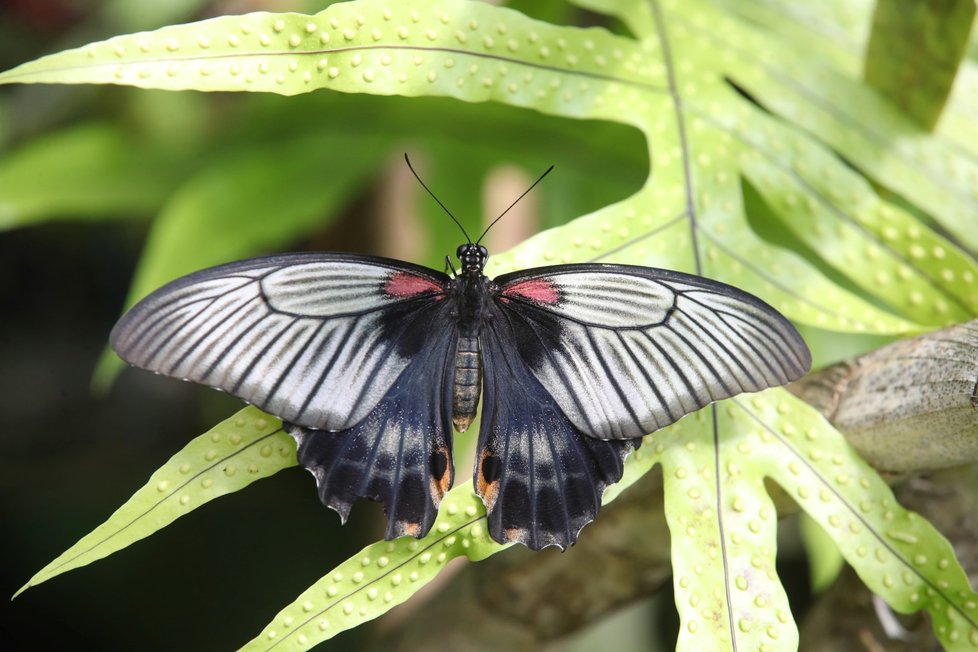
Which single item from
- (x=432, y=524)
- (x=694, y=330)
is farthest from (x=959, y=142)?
(x=432, y=524)

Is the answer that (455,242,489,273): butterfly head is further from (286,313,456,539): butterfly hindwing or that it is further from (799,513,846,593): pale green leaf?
(799,513,846,593): pale green leaf

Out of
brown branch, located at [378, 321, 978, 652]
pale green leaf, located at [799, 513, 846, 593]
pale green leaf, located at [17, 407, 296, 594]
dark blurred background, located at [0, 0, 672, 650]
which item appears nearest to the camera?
pale green leaf, located at [17, 407, 296, 594]

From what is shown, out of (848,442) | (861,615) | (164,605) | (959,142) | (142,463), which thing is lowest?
(164,605)

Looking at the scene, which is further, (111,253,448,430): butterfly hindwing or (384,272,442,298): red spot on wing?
(384,272,442,298): red spot on wing

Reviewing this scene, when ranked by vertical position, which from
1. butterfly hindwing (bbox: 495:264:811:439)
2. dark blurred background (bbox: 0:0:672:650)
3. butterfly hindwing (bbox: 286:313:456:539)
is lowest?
dark blurred background (bbox: 0:0:672:650)

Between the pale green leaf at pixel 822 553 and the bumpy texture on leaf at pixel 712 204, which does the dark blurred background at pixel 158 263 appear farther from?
the pale green leaf at pixel 822 553

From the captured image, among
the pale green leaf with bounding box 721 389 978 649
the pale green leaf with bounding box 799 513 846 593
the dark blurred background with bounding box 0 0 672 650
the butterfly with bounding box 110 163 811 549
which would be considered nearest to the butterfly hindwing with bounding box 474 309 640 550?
the butterfly with bounding box 110 163 811 549

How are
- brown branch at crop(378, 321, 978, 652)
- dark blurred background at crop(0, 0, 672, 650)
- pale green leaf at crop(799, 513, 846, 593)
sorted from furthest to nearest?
1. dark blurred background at crop(0, 0, 672, 650)
2. pale green leaf at crop(799, 513, 846, 593)
3. brown branch at crop(378, 321, 978, 652)

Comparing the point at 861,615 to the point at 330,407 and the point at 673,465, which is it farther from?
the point at 330,407

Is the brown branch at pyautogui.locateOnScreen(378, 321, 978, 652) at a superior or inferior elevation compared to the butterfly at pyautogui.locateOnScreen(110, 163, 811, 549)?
inferior

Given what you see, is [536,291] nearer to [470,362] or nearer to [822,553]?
[470,362]
